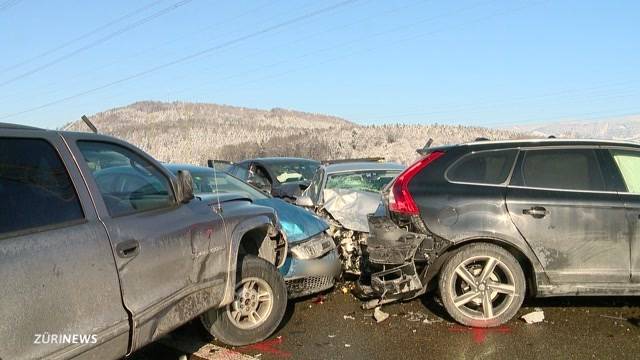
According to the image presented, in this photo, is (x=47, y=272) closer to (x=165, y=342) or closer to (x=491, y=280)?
(x=165, y=342)

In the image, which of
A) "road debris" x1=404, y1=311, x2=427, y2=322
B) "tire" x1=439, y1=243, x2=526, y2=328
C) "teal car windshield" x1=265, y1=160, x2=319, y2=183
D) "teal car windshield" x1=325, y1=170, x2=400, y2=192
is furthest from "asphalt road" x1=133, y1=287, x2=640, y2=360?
"teal car windshield" x1=265, y1=160, x2=319, y2=183

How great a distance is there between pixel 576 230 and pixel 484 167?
96 cm

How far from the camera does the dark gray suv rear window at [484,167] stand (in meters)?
5.32

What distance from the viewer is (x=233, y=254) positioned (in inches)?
173

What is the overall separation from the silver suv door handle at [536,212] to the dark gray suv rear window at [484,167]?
35 cm

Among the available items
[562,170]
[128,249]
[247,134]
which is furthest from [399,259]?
[247,134]

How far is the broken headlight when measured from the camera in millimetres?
5996

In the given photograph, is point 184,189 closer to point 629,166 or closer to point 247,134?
point 629,166

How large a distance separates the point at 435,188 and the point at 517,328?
1441 millimetres

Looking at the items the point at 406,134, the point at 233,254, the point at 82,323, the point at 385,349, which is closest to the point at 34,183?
the point at 82,323

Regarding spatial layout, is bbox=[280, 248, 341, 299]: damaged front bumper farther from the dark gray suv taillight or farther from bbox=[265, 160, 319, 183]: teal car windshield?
bbox=[265, 160, 319, 183]: teal car windshield

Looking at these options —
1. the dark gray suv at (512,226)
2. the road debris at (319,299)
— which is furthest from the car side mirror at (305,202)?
the dark gray suv at (512,226)

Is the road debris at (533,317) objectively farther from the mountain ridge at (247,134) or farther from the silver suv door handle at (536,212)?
the mountain ridge at (247,134)

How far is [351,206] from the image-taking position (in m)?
7.45
